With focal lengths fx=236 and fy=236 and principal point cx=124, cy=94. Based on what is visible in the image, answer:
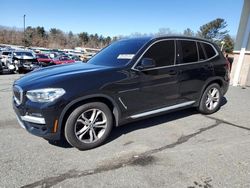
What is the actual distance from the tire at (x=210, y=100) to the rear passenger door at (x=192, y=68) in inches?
12.1

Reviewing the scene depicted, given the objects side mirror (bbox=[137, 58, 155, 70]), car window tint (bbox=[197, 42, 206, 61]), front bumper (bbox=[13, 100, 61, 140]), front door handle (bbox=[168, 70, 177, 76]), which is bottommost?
front bumper (bbox=[13, 100, 61, 140])

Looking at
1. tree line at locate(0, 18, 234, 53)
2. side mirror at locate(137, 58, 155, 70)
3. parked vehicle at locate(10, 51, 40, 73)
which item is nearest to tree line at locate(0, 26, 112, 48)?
tree line at locate(0, 18, 234, 53)

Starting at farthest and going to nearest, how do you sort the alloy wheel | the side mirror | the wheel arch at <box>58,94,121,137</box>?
1. the side mirror
2. the alloy wheel
3. the wheel arch at <box>58,94,121,137</box>

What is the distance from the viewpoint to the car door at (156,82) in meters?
4.07

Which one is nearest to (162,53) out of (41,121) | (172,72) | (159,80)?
(172,72)

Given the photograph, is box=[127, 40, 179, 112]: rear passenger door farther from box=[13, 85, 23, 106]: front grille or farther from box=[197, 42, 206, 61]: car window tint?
box=[13, 85, 23, 106]: front grille

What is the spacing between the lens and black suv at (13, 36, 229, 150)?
343cm

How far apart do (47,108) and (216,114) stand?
4.22m

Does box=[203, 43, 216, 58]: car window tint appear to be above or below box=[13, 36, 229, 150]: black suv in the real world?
above

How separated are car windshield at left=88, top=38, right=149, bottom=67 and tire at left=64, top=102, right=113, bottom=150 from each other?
2.96 feet

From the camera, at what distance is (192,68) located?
4922mm

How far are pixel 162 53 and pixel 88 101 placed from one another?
176 cm

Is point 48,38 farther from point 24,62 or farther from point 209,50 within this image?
point 209,50

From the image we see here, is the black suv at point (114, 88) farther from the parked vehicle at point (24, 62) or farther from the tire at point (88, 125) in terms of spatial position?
the parked vehicle at point (24, 62)
